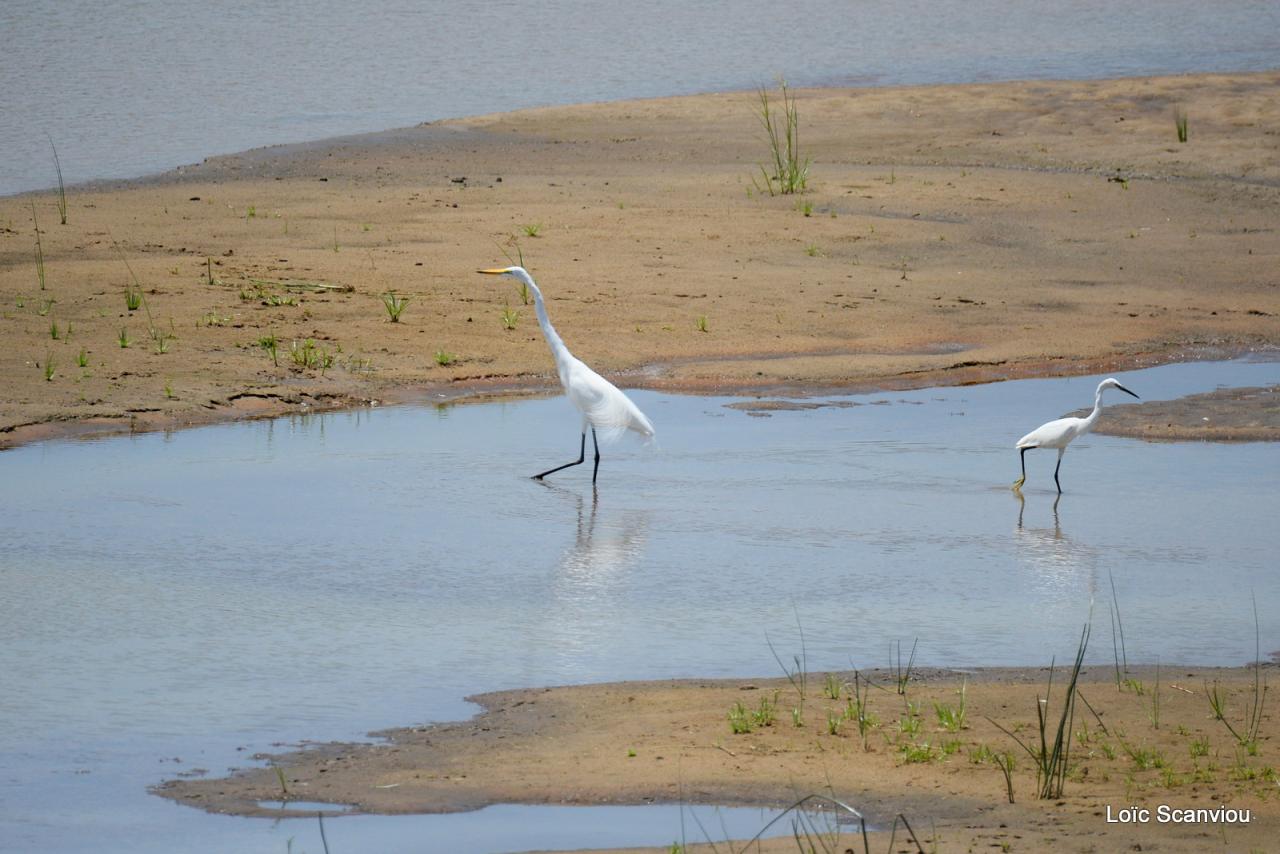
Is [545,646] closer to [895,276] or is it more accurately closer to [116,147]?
[895,276]

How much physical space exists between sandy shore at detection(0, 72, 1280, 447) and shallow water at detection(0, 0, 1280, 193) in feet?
12.4

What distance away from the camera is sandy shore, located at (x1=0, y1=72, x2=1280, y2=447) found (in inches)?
463

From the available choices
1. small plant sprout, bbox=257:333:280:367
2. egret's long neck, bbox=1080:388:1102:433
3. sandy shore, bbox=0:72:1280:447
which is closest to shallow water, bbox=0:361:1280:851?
egret's long neck, bbox=1080:388:1102:433

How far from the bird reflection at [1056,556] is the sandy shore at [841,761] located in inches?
59.7

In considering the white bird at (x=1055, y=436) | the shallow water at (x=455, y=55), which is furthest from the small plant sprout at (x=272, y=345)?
the shallow water at (x=455, y=55)

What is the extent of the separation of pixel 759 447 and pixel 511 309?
3.91 meters

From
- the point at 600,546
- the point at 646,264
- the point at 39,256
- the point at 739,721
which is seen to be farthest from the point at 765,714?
the point at 39,256

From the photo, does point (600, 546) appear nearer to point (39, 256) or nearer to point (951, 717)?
point (951, 717)

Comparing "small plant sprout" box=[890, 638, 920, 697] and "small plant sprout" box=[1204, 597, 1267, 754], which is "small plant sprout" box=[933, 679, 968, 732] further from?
"small plant sprout" box=[1204, 597, 1267, 754]

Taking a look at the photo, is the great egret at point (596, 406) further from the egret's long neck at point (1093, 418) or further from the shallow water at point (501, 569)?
the egret's long neck at point (1093, 418)

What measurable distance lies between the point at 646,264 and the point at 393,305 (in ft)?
9.32

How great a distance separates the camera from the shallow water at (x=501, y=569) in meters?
5.61

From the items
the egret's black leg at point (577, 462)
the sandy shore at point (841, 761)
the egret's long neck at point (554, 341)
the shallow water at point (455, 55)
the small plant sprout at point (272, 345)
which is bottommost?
the sandy shore at point (841, 761)

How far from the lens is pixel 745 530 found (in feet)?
26.5
